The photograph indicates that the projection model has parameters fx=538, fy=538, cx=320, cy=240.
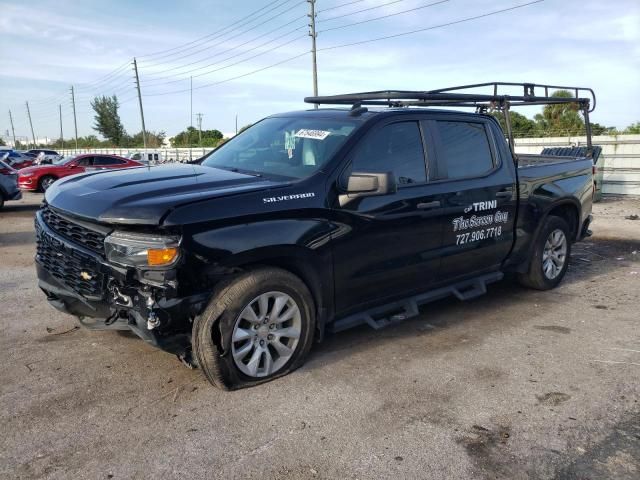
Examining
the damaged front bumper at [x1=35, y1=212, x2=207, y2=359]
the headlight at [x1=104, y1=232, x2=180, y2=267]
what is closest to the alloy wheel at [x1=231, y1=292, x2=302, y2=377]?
the damaged front bumper at [x1=35, y1=212, x2=207, y2=359]

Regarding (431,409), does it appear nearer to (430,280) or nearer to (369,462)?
(369,462)

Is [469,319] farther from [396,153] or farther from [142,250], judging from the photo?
[142,250]

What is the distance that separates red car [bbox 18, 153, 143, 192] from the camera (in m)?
17.9

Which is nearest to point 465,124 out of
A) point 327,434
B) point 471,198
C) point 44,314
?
point 471,198

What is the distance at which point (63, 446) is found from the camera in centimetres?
286

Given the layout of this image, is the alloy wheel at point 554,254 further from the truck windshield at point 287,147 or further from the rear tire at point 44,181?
the rear tire at point 44,181

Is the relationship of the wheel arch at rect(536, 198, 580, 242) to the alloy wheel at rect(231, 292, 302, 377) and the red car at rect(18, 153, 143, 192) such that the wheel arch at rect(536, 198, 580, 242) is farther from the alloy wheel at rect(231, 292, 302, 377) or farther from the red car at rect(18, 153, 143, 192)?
the red car at rect(18, 153, 143, 192)

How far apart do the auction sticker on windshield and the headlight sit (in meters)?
1.57

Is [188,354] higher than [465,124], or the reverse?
[465,124]

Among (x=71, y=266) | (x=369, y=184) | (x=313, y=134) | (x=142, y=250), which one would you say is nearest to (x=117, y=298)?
(x=142, y=250)

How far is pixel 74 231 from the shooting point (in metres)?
3.49

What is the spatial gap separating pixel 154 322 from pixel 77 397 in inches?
32.6

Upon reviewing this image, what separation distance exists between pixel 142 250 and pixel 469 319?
320 centimetres

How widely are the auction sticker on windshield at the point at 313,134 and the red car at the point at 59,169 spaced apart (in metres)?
14.4
